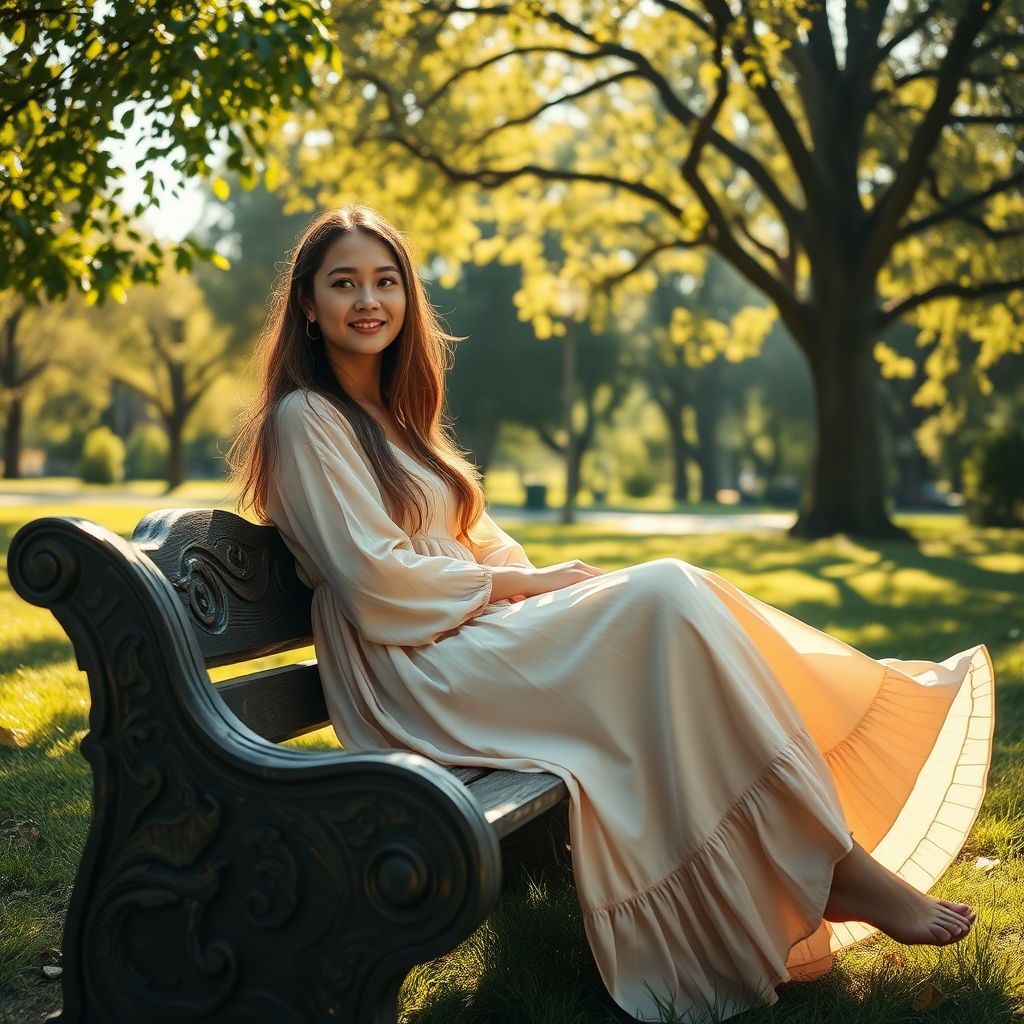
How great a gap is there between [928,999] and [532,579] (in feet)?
4.55

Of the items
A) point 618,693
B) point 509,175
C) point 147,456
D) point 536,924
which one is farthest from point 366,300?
point 147,456

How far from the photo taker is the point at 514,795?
Answer: 2201 millimetres

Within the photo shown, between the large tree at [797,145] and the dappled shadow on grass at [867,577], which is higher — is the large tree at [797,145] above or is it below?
above

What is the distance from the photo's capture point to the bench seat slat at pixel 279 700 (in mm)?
2617

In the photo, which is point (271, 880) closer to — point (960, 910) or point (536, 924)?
point (536, 924)

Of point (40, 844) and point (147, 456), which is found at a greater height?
point (147, 456)

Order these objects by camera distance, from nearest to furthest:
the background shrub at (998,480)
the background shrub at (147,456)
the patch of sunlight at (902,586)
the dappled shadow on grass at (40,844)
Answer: the dappled shadow on grass at (40,844), the patch of sunlight at (902,586), the background shrub at (998,480), the background shrub at (147,456)

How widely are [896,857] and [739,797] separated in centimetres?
94

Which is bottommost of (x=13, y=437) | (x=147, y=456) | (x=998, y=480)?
(x=998, y=480)

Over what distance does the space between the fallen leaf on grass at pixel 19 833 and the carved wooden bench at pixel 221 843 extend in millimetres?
1567

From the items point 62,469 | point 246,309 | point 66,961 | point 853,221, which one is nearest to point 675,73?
point 853,221

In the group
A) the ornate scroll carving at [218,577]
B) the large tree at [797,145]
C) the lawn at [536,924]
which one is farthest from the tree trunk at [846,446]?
the ornate scroll carving at [218,577]

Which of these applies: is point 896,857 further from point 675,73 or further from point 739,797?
point 675,73

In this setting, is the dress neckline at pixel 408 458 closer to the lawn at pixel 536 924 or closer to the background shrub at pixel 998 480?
the lawn at pixel 536 924
